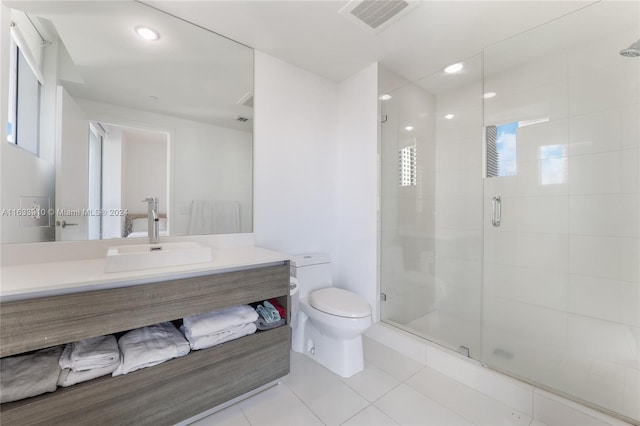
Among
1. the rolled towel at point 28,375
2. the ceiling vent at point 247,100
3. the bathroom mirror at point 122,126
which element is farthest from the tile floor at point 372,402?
the ceiling vent at point 247,100

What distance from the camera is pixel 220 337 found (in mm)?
1305

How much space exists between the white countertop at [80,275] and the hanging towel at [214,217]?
391 mm

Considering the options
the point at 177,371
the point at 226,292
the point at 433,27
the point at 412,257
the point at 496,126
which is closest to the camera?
the point at 177,371

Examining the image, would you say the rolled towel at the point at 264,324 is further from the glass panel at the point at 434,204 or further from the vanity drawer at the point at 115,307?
the glass panel at the point at 434,204

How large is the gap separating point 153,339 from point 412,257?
205cm

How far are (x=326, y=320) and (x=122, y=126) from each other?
5.50 feet

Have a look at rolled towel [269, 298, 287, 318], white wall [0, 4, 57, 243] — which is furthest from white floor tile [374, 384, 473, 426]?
white wall [0, 4, 57, 243]

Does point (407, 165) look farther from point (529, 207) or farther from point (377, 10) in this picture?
point (377, 10)

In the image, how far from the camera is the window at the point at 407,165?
2357 millimetres

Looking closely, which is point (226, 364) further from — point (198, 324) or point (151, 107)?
point (151, 107)

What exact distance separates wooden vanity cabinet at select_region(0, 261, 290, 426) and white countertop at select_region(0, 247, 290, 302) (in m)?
0.03

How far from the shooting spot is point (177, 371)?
1.17m

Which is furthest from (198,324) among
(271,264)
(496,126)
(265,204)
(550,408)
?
(496,126)

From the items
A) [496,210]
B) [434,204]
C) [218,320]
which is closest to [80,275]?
[218,320]
